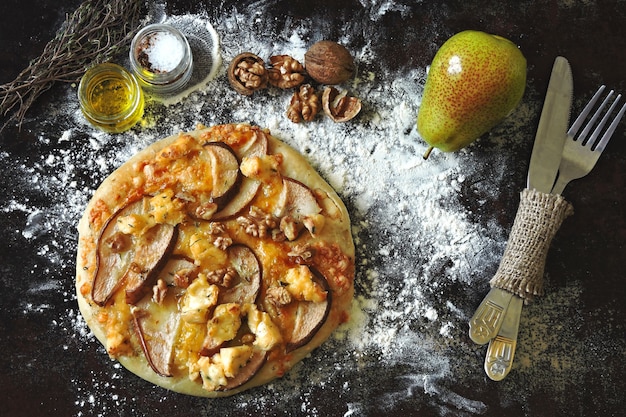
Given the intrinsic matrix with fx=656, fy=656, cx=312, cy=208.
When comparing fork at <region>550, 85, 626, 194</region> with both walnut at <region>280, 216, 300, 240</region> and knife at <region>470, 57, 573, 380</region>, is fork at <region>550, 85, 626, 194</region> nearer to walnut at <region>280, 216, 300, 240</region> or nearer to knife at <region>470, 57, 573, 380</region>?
knife at <region>470, 57, 573, 380</region>

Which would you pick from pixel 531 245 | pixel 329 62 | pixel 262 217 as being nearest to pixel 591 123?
pixel 531 245

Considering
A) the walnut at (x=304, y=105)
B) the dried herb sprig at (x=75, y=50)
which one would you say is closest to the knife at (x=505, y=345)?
the walnut at (x=304, y=105)

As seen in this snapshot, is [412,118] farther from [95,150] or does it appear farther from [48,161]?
[48,161]

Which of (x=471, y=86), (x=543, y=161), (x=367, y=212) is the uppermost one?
(x=471, y=86)

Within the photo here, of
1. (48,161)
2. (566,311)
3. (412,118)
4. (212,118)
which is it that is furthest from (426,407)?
(48,161)

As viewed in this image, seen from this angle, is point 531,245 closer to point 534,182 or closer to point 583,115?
point 534,182

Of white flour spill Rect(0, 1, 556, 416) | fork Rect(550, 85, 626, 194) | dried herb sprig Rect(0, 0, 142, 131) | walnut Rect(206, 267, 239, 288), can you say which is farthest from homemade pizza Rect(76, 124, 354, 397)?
fork Rect(550, 85, 626, 194)
